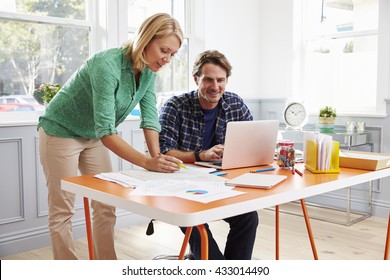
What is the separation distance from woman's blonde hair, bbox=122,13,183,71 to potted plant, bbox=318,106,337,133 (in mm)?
2250

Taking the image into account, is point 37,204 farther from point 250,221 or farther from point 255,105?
point 255,105

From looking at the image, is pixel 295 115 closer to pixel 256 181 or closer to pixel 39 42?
pixel 39 42

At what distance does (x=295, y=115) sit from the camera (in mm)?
4078

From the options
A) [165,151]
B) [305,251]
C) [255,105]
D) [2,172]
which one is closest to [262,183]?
[165,151]

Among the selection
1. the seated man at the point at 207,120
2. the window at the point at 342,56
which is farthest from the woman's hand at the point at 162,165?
the window at the point at 342,56

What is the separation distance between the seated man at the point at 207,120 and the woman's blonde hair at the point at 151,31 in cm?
36

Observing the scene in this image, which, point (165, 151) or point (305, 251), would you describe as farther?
point (305, 251)

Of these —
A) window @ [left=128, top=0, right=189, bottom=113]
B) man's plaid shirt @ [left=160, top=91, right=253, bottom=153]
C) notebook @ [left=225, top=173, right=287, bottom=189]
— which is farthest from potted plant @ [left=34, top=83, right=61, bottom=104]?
notebook @ [left=225, top=173, right=287, bottom=189]

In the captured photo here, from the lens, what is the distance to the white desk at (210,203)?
1233 millimetres

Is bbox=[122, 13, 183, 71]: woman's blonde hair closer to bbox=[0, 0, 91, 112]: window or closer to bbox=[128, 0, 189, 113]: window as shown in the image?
bbox=[0, 0, 91, 112]: window

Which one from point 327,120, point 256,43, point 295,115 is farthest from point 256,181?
point 256,43

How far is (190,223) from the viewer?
3.92ft

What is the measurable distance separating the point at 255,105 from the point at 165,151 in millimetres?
2537

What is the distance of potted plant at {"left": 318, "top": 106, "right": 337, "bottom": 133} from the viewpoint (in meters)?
3.86
